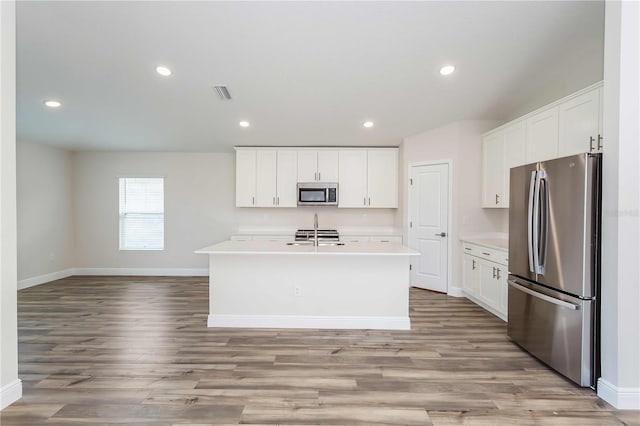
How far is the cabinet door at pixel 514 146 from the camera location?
3.83 m

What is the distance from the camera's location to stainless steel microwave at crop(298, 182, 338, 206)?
558cm

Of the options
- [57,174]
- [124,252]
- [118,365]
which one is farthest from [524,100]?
[57,174]

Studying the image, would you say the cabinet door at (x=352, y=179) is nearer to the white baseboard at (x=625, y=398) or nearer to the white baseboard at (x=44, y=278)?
the white baseboard at (x=625, y=398)

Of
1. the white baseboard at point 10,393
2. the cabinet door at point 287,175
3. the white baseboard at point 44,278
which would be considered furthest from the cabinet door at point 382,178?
the white baseboard at point 44,278

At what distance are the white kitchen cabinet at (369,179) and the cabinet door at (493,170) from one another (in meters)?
1.51

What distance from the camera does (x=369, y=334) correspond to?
10.9ft

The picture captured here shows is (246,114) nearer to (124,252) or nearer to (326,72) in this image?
(326,72)

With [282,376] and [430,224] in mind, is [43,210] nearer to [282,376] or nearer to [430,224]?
[282,376]

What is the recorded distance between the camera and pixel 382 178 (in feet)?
18.8

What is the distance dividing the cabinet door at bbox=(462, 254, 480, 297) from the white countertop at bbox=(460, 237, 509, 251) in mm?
244

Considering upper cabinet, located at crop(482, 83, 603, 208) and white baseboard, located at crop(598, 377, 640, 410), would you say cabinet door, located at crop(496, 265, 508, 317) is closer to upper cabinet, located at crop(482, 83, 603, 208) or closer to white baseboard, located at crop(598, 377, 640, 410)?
upper cabinet, located at crop(482, 83, 603, 208)

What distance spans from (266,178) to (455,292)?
3710mm

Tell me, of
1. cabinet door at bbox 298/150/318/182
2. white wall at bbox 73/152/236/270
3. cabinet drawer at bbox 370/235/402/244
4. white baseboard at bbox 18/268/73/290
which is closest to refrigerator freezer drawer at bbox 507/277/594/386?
cabinet drawer at bbox 370/235/402/244

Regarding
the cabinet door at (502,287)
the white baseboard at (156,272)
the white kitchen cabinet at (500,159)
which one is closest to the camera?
the cabinet door at (502,287)
